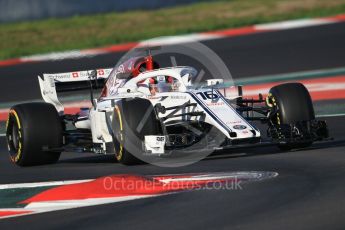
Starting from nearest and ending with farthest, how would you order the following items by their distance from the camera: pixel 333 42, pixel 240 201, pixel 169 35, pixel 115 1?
pixel 240 201, pixel 333 42, pixel 169 35, pixel 115 1

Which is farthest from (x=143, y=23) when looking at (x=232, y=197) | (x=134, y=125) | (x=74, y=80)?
(x=232, y=197)

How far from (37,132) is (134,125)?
5.70ft

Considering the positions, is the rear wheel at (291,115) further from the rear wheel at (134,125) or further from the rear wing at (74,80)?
the rear wing at (74,80)

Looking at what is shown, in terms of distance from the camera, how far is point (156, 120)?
11148mm

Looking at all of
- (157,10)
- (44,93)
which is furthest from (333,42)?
(44,93)

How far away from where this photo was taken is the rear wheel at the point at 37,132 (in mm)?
12117

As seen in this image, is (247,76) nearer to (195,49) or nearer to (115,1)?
(195,49)

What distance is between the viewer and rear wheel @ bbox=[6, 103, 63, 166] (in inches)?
477

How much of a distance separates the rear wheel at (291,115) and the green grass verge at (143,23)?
13.5 m

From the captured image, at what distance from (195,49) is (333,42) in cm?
344

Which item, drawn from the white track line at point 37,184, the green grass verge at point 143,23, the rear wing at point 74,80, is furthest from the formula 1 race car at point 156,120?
the green grass verge at point 143,23

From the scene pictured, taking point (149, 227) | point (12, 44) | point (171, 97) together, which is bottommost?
point (149, 227)

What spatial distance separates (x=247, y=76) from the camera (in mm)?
20297

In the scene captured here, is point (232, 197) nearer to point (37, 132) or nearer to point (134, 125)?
point (134, 125)
